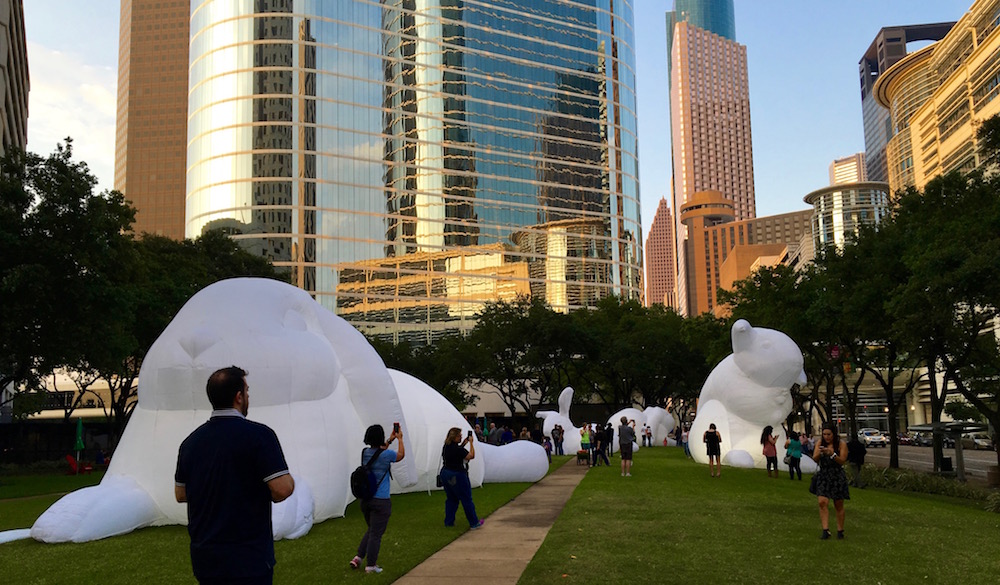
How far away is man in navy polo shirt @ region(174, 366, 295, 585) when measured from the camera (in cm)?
410

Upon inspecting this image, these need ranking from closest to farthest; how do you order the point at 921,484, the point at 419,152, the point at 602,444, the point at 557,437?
the point at 921,484 → the point at 602,444 → the point at 557,437 → the point at 419,152

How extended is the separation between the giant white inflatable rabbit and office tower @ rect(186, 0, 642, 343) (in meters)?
69.8

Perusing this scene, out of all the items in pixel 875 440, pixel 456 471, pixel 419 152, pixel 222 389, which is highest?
pixel 419 152

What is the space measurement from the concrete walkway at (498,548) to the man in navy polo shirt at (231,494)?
4.43 meters

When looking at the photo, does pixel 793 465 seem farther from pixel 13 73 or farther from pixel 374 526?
pixel 13 73

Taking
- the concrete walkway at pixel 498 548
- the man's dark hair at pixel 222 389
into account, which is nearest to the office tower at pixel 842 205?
Result: the concrete walkway at pixel 498 548

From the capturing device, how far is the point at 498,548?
10.4 metres

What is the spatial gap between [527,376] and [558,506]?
112 feet

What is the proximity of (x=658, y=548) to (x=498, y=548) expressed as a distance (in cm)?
198

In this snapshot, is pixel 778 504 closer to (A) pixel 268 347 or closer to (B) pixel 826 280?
(A) pixel 268 347

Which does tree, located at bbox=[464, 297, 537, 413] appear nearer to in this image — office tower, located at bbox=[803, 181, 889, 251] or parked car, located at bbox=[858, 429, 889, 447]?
parked car, located at bbox=[858, 429, 889, 447]

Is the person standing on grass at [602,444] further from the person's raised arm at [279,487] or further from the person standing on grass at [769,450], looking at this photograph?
the person's raised arm at [279,487]

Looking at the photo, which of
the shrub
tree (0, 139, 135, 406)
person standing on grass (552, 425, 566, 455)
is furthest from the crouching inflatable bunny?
tree (0, 139, 135, 406)

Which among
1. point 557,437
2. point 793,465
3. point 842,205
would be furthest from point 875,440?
point 842,205
